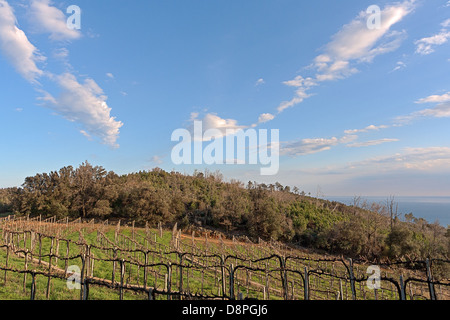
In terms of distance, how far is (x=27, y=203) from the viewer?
108ft

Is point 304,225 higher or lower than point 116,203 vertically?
lower

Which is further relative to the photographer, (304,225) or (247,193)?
(247,193)

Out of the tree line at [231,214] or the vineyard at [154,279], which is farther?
the tree line at [231,214]

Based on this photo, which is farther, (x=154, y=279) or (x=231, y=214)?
(x=231, y=214)

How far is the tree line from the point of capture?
89.2 feet

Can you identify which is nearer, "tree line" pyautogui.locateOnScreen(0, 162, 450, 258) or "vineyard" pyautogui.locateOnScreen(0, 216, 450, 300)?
"vineyard" pyautogui.locateOnScreen(0, 216, 450, 300)

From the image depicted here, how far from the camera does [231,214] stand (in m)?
34.9

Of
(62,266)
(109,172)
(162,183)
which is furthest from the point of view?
(162,183)

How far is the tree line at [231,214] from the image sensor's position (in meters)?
27.2
